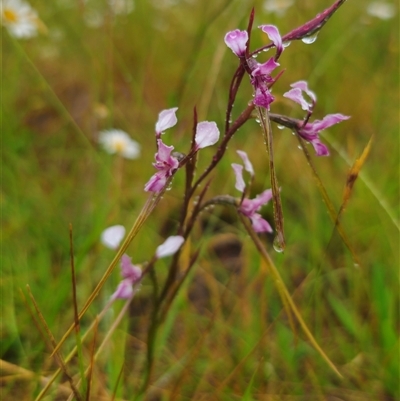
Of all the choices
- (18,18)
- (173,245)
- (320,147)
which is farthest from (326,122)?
(18,18)

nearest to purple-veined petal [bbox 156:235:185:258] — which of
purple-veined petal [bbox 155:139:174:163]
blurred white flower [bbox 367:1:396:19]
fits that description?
purple-veined petal [bbox 155:139:174:163]

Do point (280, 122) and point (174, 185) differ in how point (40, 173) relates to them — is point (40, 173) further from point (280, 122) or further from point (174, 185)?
point (280, 122)

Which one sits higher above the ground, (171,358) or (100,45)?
(100,45)

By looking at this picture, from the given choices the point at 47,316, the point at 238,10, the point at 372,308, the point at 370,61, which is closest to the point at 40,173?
the point at 47,316

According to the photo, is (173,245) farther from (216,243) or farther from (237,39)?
(216,243)

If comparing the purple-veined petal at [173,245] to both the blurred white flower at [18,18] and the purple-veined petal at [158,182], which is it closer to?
the purple-veined petal at [158,182]
